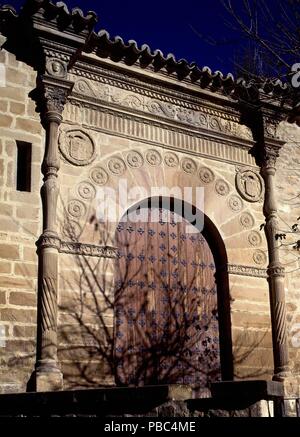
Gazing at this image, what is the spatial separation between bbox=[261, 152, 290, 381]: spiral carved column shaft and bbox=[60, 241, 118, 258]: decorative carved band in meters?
2.72

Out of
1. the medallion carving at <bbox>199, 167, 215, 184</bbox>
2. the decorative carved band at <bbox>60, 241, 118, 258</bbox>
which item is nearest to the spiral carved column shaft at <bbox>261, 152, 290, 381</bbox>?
the medallion carving at <bbox>199, 167, 215, 184</bbox>

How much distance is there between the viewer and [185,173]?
9203mm

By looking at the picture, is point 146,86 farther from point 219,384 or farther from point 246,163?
point 219,384

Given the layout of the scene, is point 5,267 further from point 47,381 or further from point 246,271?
point 246,271

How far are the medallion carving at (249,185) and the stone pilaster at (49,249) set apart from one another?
3.18 metres

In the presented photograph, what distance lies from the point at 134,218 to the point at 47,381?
2766 millimetres

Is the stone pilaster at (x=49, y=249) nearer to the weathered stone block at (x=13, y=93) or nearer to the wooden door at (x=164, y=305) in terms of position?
the weathered stone block at (x=13, y=93)

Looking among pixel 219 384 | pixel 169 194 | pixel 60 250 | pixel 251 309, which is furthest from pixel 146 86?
pixel 219 384

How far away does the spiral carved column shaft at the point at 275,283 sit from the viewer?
353 inches

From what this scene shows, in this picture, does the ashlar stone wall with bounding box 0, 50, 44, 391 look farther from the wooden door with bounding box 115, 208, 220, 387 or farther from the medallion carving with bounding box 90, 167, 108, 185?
the wooden door with bounding box 115, 208, 220, 387

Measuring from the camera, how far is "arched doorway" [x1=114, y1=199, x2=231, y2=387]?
8.12m

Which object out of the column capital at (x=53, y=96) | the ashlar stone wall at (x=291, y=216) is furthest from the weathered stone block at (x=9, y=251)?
the ashlar stone wall at (x=291, y=216)
